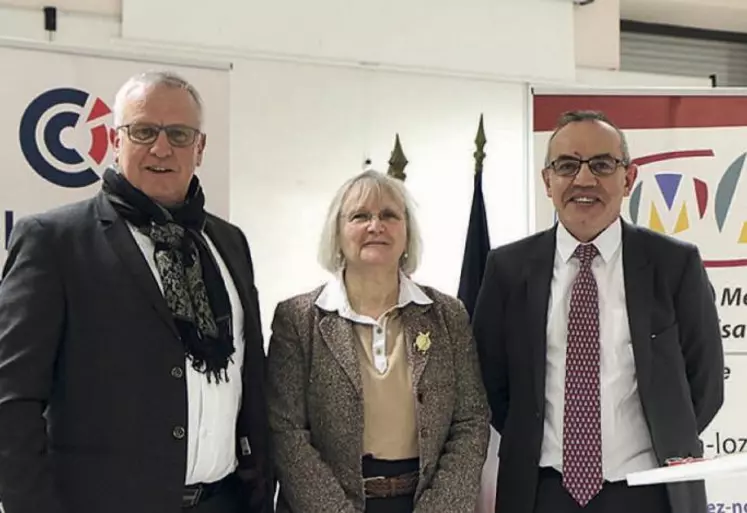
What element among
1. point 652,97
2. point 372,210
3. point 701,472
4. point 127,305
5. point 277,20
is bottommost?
point 701,472

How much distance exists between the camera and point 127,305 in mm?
1779

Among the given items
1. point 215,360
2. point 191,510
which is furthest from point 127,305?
point 191,510

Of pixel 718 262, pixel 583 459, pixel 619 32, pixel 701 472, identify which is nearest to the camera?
pixel 701 472

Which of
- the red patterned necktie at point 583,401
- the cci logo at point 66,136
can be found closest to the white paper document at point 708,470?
the red patterned necktie at point 583,401

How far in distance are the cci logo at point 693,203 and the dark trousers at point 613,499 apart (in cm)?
124

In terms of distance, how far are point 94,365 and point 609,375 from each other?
1186mm

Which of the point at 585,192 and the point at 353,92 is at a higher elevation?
the point at 353,92

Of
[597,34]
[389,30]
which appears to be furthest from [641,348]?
[597,34]

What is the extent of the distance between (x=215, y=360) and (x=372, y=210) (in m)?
0.62

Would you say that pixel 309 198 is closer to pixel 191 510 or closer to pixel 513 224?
pixel 513 224

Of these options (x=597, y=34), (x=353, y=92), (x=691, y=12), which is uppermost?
(x=691, y=12)

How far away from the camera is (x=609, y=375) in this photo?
2.19m

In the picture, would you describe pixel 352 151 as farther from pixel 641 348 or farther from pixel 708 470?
pixel 708 470

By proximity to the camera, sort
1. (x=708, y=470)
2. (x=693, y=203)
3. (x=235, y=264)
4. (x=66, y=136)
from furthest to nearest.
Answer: (x=693, y=203), (x=66, y=136), (x=235, y=264), (x=708, y=470)
